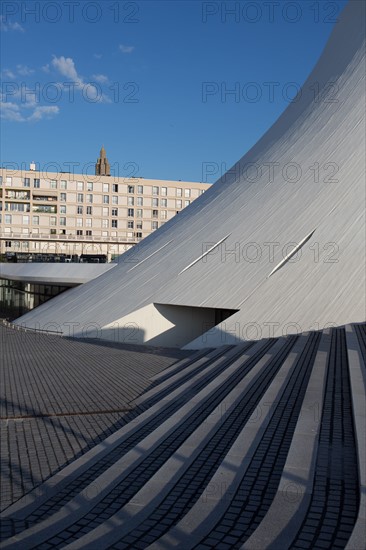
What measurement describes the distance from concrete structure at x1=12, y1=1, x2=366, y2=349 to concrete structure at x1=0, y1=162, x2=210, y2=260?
91.1 ft

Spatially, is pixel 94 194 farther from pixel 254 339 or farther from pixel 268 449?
pixel 268 449

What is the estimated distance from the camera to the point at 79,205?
45812 millimetres

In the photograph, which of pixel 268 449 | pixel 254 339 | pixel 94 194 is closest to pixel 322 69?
pixel 254 339

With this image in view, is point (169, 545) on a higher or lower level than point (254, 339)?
lower

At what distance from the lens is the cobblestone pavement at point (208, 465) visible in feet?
11.7

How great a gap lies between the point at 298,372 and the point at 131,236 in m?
40.7

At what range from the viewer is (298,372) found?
7602 millimetres

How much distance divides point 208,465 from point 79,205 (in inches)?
1686

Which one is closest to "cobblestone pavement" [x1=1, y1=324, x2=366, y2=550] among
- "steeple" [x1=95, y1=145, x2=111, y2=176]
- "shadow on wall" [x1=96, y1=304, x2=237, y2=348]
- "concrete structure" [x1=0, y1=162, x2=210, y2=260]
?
"shadow on wall" [x1=96, y1=304, x2=237, y2=348]

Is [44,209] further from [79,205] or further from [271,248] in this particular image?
[271,248]

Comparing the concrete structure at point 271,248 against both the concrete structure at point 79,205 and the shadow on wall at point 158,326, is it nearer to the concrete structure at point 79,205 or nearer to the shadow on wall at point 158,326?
the shadow on wall at point 158,326

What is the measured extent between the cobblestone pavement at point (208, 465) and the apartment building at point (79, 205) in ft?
121

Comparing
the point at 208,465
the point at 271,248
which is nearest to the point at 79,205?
the point at 271,248

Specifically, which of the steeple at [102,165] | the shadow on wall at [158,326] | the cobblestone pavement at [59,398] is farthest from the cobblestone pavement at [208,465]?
the steeple at [102,165]
